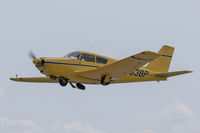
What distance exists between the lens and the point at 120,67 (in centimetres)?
2009

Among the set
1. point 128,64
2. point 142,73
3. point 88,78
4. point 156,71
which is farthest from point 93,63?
point 156,71

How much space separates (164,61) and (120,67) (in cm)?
636

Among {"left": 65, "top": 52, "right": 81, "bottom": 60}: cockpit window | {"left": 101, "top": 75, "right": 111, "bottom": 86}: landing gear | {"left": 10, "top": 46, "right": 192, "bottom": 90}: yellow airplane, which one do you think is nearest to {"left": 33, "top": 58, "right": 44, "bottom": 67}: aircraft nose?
{"left": 10, "top": 46, "right": 192, "bottom": 90}: yellow airplane

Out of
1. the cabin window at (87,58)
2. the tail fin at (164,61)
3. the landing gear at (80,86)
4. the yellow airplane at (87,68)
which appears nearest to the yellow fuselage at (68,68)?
the yellow airplane at (87,68)

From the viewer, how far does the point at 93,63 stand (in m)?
21.0

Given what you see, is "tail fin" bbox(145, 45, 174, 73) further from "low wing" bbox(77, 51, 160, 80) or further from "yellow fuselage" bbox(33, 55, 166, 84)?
"low wing" bbox(77, 51, 160, 80)

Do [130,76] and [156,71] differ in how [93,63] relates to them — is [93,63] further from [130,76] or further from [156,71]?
[156,71]

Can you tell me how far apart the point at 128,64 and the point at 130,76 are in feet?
10.5

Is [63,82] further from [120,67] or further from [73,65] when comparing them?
[120,67]

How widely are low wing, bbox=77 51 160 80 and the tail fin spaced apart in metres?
4.61

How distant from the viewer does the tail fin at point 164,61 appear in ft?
81.9

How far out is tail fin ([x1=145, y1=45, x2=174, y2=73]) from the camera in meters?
25.0

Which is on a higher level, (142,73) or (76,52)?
(76,52)

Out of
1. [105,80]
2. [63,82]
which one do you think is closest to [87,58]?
[105,80]
